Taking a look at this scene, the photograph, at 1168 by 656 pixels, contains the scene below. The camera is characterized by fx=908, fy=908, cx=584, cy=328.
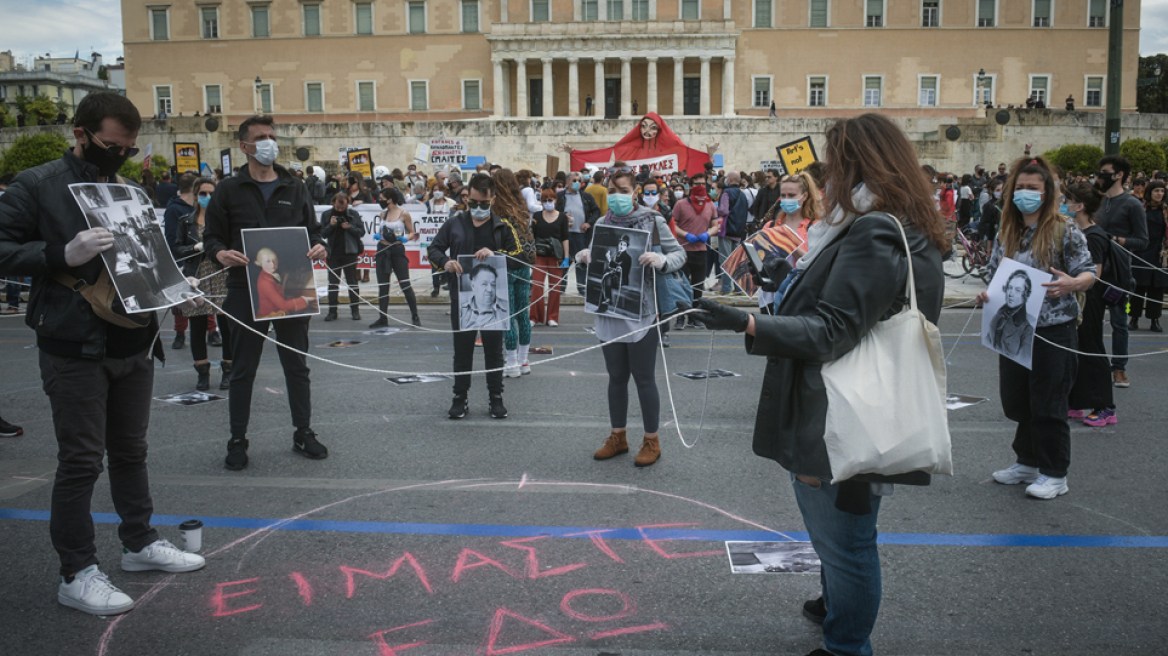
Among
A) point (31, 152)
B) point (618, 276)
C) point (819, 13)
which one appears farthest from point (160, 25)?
point (618, 276)

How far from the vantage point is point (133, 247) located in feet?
12.6

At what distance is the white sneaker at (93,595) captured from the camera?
3.66 m

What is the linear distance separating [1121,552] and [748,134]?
137ft

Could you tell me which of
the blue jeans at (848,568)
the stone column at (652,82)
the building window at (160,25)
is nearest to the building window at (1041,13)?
the stone column at (652,82)

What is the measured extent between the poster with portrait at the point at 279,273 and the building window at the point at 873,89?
64.0 meters

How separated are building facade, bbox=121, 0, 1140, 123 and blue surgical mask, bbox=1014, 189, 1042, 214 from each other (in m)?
58.3

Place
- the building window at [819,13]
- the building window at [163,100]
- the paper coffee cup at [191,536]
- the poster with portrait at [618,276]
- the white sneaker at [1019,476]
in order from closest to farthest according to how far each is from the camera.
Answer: the paper coffee cup at [191,536]
the white sneaker at [1019,476]
the poster with portrait at [618,276]
the building window at [819,13]
the building window at [163,100]

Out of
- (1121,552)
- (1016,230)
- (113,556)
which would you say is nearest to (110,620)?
(113,556)

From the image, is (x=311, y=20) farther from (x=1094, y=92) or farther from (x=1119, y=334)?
(x=1119, y=334)

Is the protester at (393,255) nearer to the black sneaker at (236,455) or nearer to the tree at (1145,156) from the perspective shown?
the black sneaker at (236,455)

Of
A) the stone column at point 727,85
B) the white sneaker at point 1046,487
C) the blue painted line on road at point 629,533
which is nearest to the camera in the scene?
the blue painted line on road at point 629,533

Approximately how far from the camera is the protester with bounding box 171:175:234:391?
7504 mm

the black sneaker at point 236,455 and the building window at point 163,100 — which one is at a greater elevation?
the building window at point 163,100

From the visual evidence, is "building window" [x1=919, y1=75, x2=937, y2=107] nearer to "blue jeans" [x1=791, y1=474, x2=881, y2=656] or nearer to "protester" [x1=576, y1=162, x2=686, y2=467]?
"protester" [x1=576, y1=162, x2=686, y2=467]
